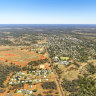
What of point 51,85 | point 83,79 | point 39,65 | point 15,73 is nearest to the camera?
point 51,85

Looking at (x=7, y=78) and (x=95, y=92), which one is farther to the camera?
(x=7, y=78)

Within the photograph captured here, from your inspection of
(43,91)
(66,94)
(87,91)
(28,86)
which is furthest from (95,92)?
(28,86)

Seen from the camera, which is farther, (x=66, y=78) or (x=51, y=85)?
(x=66, y=78)

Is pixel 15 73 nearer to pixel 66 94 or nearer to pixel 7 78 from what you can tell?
pixel 7 78

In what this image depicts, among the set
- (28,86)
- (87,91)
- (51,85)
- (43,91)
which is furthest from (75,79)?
(28,86)

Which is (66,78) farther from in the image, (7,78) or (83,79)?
(7,78)

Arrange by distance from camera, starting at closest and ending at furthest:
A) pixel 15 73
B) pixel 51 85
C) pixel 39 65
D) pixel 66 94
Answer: pixel 66 94 → pixel 51 85 → pixel 15 73 → pixel 39 65

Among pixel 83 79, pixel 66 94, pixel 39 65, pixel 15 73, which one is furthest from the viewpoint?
pixel 39 65

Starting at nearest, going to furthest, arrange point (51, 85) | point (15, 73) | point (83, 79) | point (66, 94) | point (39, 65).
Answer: point (66, 94)
point (51, 85)
point (83, 79)
point (15, 73)
point (39, 65)
